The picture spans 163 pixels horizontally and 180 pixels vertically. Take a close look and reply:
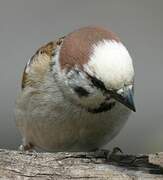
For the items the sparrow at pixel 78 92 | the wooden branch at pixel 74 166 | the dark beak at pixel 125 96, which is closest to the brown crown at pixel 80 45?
the sparrow at pixel 78 92

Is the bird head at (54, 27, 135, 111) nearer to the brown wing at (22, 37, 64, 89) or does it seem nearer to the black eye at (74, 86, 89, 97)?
the black eye at (74, 86, 89, 97)

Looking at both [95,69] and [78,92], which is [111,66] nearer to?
[95,69]

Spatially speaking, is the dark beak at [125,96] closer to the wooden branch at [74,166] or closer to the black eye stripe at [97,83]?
the black eye stripe at [97,83]

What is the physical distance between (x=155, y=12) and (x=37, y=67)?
2.26 meters

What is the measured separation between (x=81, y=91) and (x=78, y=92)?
0.09 feet

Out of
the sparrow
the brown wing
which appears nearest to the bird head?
the sparrow

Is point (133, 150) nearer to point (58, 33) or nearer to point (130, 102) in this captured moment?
point (58, 33)

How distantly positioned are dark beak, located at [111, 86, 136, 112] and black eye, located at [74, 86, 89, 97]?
0.14 metres

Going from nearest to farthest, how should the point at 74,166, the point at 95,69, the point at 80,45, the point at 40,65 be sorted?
1. the point at 74,166
2. the point at 95,69
3. the point at 80,45
4. the point at 40,65

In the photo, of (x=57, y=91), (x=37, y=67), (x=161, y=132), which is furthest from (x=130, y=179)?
(x=161, y=132)

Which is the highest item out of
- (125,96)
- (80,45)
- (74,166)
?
(80,45)

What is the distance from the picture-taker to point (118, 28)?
18.3 feet

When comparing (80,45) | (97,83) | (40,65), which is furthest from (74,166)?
(40,65)

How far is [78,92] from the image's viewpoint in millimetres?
3145
